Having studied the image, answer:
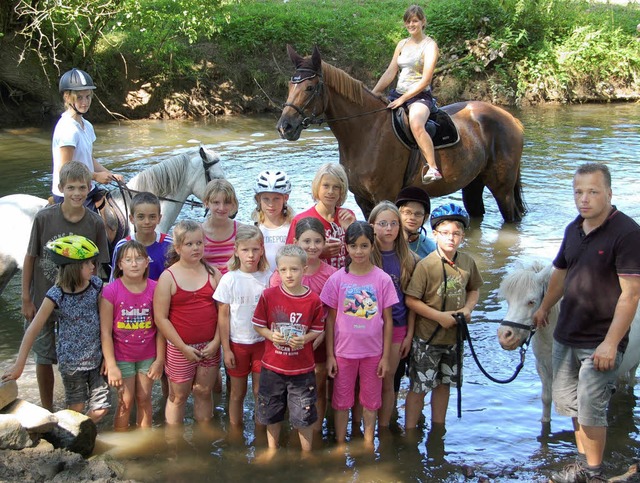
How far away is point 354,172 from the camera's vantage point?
25.6ft

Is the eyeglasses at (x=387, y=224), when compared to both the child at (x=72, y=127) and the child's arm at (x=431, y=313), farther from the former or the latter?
the child at (x=72, y=127)

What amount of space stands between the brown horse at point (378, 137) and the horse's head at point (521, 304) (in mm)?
3460

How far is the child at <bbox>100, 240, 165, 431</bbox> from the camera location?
4.42 meters

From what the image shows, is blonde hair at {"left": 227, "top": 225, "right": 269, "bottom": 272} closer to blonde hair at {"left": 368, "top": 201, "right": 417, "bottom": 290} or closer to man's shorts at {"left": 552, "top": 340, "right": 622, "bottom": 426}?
blonde hair at {"left": 368, "top": 201, "right": 417, "bottom": 290}

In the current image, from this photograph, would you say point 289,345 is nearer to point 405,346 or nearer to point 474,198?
point 405,346

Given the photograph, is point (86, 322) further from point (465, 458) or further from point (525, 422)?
point (525, 422)

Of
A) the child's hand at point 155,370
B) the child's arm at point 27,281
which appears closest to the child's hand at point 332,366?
the child's hand at point 155,370

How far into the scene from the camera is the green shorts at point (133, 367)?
4492mm

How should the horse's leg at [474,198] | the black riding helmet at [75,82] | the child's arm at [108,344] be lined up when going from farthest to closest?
1. the horse's leg at [474,198]
2. the black riding helmet at [75,82]
3. the child's arm at [108,344]

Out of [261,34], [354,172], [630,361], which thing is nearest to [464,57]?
[261,34]

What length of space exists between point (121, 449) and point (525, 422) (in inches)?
109

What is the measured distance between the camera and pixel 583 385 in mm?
3916

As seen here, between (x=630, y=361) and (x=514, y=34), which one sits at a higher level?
(x=514, y=34)

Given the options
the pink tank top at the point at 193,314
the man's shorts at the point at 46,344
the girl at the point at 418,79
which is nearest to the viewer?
the pink tank top at the point at 193,314
